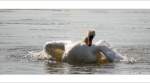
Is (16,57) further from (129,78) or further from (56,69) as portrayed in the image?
(129,78)

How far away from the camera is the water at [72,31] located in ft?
24.2

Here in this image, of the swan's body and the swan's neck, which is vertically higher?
the swan's neck

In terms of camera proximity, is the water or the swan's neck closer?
the water

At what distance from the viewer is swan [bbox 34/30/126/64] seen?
751 cm

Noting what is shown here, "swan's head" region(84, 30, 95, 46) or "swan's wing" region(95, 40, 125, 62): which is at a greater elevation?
"swan's head" region(84, 30, 95, 46)

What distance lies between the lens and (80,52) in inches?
301

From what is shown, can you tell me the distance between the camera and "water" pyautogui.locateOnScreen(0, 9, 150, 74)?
7383 mm

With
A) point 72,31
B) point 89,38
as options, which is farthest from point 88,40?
point 72,31

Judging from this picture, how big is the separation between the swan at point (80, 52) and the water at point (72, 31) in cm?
6

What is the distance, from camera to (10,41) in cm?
745

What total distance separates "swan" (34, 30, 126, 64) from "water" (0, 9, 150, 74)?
6 cm

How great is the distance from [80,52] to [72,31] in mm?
264
